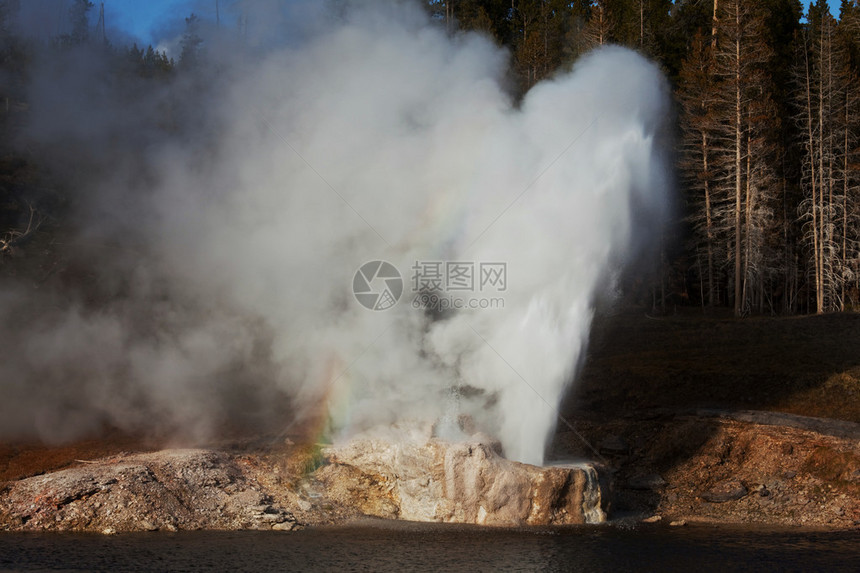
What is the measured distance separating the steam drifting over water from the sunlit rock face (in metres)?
1.23

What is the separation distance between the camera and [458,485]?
12.2 m

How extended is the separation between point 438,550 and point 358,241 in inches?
301

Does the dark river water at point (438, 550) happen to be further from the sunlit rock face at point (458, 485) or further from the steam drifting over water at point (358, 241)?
the steam drifting over water at point (358, 241)

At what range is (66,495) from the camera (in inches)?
468

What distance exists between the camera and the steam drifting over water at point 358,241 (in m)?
13.8

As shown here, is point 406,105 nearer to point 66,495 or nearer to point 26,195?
point 66,495

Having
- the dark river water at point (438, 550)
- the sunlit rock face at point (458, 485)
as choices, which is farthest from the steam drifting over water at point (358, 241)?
the dark river water at point (438, 550)

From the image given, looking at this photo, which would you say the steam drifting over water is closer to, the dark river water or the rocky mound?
the rocky mound

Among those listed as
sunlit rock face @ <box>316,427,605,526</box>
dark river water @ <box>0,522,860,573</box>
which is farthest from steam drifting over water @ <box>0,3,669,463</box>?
dark river water @ <box>0,522,860,573</box>

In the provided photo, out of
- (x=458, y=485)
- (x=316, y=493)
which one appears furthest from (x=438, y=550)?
(x=316, y=493)

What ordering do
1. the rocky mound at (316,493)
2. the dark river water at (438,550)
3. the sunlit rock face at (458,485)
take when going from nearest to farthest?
the dark river water at (438,550) < the rocky mound at (316,493) < the sunlit rock face at (458,485)

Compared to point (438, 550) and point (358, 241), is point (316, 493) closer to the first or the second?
point (438, 550)

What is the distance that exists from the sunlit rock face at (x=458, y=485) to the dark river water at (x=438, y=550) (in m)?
0.37

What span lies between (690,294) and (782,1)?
50.0ft
